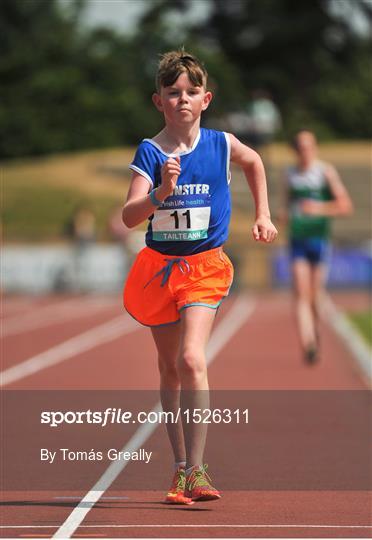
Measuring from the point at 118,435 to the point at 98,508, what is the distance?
2669 mm

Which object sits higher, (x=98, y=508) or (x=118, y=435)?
(x=118, y=435)

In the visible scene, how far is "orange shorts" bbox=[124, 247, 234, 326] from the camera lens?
7.28 m

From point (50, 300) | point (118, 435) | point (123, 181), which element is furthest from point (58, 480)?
point (123, 181)

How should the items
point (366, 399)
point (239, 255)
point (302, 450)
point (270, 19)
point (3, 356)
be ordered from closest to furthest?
point (302, 450)
point (366, 399)
point (3, 356)
point (239, 255)
point (270, 19)

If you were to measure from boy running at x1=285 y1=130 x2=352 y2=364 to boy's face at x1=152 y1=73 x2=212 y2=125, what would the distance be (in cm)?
775

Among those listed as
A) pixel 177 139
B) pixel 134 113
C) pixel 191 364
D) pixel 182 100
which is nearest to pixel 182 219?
pixel 177 139

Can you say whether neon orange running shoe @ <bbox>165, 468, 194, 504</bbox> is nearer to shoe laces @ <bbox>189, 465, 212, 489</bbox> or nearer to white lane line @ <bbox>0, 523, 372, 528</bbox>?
shoe laces @ <bbox>189, 465, 212, 489</bbox>

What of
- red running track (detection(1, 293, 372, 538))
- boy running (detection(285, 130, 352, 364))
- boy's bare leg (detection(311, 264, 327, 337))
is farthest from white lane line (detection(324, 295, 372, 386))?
boy's bare leg (detection(311, 264, 327, 337))

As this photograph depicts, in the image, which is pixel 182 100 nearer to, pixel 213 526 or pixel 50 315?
pixel 213 526

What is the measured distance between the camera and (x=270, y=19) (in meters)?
82.0

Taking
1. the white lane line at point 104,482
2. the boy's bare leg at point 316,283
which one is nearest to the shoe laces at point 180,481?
the white lane line at point 104,482

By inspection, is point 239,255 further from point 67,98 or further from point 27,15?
point 27,15

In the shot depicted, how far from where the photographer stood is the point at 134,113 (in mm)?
67688

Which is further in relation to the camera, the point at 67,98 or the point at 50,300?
the point at 67,98
